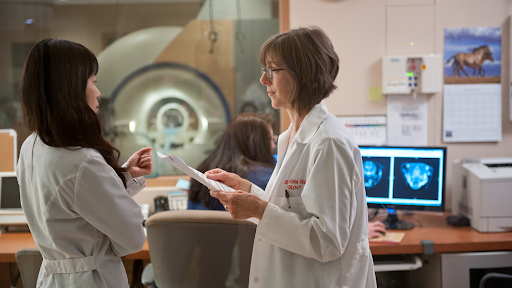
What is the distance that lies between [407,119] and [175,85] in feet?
5.50

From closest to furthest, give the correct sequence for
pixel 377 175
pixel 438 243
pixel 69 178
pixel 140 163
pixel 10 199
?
pixel 69 178 → pixel 140 163 → pixel 438 243 → pixel 377 175 → pixel 10 199

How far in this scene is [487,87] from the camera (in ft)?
8.45

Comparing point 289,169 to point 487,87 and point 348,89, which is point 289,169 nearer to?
point 348,89

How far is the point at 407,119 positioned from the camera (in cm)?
259

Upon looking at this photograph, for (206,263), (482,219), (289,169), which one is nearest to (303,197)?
(289,169)

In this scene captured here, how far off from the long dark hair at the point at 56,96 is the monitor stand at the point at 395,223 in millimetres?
1753

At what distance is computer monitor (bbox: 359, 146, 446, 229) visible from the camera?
222 cm

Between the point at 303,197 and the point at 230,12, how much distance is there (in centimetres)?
213

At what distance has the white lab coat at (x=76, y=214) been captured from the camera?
1.03m

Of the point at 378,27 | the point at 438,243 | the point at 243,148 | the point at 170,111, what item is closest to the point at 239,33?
the point at 170,111

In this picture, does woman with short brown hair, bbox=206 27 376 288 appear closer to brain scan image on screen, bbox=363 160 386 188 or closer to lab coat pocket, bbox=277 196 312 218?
lab coat pocket, bbox=277 196 312 218

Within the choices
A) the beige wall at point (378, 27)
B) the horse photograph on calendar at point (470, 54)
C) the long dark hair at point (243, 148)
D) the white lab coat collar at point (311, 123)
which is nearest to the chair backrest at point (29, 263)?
the long dark hair at point (243, 148)

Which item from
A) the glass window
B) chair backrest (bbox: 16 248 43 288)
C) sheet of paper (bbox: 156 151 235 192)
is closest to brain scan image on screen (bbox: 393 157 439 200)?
the glass window

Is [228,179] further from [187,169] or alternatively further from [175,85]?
[175,85]
